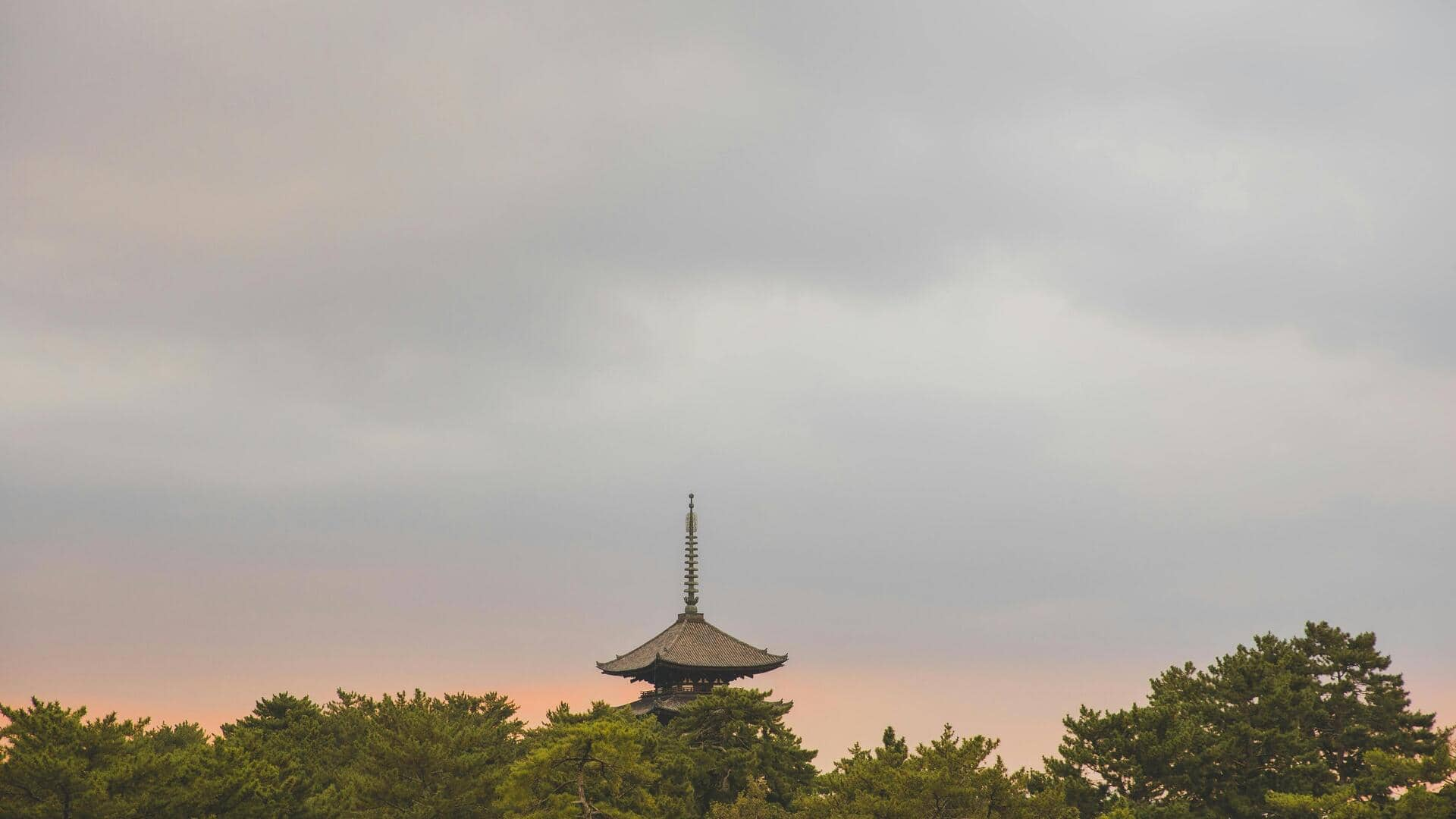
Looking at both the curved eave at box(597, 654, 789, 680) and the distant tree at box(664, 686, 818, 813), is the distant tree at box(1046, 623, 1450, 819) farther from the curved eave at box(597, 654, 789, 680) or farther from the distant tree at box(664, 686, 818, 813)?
the curved eave at box(597, 654, 789, 680)

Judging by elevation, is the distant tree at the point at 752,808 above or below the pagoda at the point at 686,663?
below

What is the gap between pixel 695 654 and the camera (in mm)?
63281

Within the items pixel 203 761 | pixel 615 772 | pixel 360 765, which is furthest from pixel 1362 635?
pixel 203 761

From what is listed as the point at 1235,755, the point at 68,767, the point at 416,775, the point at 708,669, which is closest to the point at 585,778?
the point at 416,775

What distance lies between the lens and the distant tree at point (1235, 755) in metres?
35.4

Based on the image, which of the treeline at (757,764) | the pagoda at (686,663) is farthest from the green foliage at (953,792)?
the pagoda at (686,663)

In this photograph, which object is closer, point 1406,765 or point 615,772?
point 1406,765

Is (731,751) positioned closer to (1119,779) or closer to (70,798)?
(1119,779)

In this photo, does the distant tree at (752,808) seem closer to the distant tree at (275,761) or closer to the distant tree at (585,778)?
the distant tree at (585,778)

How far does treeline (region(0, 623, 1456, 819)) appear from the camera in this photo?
32.4 m

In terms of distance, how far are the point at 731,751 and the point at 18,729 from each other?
20.8 m

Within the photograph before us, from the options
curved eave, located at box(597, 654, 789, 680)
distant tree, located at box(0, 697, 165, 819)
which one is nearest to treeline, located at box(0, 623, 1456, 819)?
distant tree, located at box(0, 697, 165, 819)

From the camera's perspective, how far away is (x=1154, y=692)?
41.6 m

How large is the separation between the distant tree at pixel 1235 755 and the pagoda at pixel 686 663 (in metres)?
24.7
